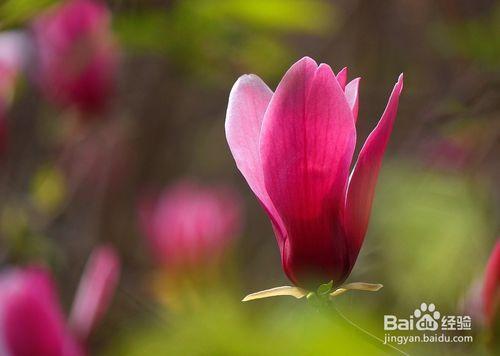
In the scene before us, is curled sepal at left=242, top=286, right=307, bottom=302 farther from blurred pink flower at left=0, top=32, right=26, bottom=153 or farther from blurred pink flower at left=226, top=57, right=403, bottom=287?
blurred pink flower at left=0, top=32, right=26, bottom=153

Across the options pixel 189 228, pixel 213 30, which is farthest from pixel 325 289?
pixel 189 228

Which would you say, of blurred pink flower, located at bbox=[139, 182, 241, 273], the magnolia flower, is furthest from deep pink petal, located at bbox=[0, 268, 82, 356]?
blurred pink flower, located at bbox=[139, 182, 241, 273]

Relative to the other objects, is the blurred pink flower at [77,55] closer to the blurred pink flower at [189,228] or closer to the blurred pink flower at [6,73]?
the blurred pink flower at [6,73]

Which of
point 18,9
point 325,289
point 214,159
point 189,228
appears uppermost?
point 18,9

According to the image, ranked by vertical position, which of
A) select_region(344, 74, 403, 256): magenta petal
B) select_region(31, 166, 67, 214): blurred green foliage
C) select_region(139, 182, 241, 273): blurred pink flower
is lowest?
select_region(139, 182, 241, 273): blurred pink flower

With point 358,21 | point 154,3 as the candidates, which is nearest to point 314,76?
point 154,3

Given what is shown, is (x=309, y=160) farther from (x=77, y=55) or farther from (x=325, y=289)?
(x=77, y=55)
